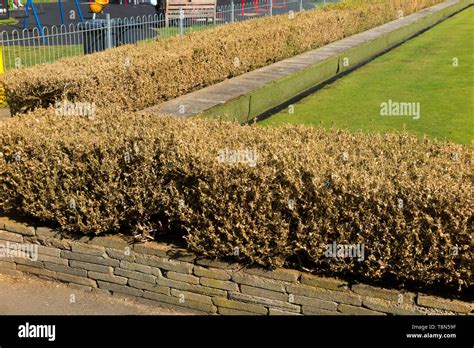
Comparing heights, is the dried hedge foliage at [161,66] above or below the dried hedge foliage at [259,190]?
above

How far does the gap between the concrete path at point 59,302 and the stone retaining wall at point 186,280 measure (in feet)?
0.22

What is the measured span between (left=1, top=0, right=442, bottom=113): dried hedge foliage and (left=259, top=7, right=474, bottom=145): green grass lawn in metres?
1.53

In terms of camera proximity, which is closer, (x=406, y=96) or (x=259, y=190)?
(x=259, y=190)

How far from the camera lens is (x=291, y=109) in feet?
40.2

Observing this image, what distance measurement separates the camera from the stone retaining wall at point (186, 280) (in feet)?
15.3

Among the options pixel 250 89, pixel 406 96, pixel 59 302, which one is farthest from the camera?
pixel 406 96

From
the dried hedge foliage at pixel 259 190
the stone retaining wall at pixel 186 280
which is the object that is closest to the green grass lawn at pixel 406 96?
Answer: the dried hedge foliage at pixel 259 190

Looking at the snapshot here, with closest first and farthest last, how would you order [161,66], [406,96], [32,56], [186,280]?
[186,280] → [161,66] → [406,96] → [32,56]

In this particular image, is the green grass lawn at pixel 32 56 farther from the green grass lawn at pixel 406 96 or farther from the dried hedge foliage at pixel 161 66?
the green grass lawn at pixel 406 96

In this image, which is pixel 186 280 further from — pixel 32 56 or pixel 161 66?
pixel 32 56

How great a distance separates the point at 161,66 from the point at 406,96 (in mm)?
5910

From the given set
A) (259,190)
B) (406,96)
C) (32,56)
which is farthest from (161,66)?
(32,56)

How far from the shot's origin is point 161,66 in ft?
33.3

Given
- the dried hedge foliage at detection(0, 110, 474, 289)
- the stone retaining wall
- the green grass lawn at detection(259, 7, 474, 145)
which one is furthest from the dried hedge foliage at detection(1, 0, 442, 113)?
the stone retaining wall
